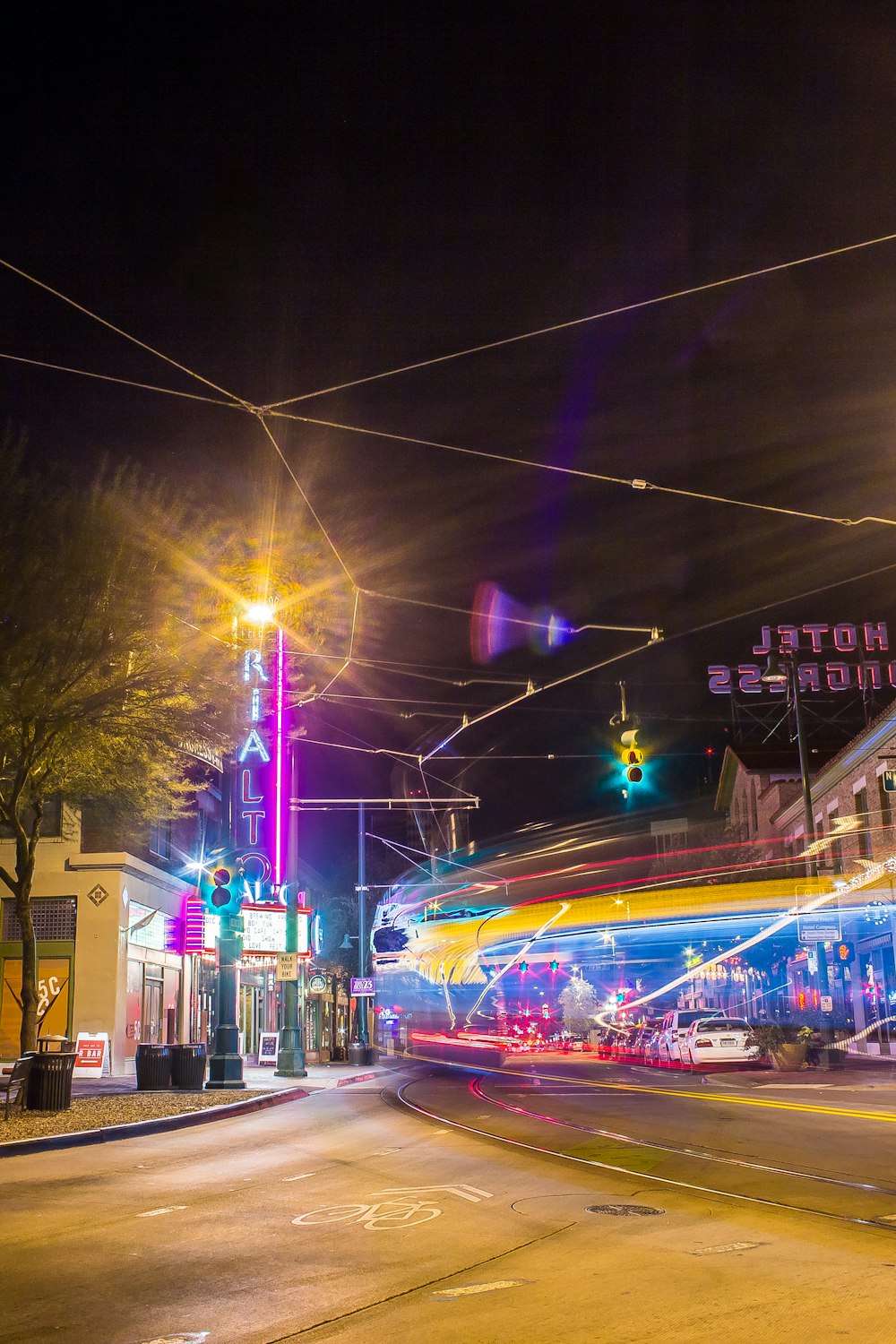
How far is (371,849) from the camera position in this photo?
93875 millimetres

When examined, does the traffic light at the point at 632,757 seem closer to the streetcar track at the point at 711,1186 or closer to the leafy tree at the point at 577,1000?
the streetcar track at the point at 711,1186

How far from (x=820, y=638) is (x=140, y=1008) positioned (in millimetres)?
30681

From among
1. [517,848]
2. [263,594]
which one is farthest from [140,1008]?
[517,848]

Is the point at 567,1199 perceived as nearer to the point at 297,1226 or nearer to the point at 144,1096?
the point at 297,1226

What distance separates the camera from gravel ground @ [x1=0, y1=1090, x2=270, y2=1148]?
55.3ft

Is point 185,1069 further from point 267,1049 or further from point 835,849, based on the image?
point 835,849

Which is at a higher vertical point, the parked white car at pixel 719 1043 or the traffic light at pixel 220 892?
the traffic light at pixel 220 892

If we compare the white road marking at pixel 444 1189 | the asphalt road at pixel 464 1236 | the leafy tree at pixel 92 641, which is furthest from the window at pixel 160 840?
the white road marking at pixel 444 1189

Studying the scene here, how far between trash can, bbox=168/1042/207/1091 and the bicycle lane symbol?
53.7 ft

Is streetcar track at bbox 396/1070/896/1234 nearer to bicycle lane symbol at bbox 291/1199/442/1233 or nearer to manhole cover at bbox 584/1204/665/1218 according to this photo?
manhole cover at bbox 584/1204/665/1218

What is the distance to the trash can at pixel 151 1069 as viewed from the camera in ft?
82.8

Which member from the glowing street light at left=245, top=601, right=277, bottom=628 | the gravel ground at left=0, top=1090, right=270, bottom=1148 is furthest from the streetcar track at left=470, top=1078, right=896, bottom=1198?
the glowing street light at left=245, top=601, right=277, bottom=628

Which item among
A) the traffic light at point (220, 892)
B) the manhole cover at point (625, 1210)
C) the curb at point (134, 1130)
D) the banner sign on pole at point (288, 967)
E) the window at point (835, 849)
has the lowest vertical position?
the curb at point (134, 1130)

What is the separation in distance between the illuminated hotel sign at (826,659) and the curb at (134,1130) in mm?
30622
